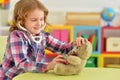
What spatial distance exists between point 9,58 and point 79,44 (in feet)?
0.95

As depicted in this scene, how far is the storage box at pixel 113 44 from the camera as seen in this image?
121 inches

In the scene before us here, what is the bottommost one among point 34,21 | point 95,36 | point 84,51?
point 95,36

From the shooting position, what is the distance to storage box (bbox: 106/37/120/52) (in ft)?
10.1

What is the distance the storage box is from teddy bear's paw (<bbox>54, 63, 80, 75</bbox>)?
208 centimetres

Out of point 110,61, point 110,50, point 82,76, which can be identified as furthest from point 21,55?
point 110,61

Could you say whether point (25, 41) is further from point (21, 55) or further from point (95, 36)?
point (95, 36)

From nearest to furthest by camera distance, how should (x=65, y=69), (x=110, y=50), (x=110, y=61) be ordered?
(x=65, y=69), (x=110, y=50), (x=110, y=61)

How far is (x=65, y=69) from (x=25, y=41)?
236 millimetres

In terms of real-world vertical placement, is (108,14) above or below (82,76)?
above

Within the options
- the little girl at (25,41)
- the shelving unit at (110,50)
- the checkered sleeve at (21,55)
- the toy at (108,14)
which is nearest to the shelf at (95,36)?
the shelving unit at (110,50)

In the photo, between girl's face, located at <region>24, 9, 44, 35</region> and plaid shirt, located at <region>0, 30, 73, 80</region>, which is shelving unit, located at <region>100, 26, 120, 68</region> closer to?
plaid shirt, located at <region>0, 30, 73, 80</region>

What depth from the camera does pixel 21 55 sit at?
111 cm

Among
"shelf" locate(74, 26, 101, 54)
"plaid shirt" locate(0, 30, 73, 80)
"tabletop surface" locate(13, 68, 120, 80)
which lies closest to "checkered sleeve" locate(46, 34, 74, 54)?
"plaid shirt" locate(0, 30, 73, 80)

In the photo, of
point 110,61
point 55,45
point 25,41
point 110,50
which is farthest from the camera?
point 110,61
